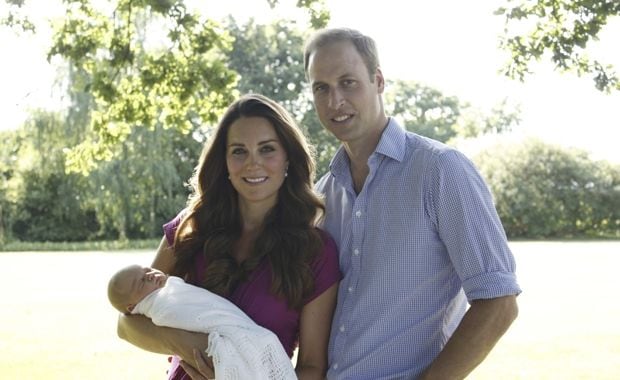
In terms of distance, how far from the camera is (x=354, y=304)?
2.79m

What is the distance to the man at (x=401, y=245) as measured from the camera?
2.56 m

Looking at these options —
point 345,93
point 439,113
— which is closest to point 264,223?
point 345,93

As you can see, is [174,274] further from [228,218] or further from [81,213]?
[81,213]

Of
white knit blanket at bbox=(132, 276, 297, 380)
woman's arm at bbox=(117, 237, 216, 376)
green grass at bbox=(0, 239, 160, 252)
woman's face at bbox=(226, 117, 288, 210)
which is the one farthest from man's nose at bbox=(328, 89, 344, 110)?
green grass at bbox=(0, 239, 160, 252)

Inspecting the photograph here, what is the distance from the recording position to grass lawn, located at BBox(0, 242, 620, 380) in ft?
30.3

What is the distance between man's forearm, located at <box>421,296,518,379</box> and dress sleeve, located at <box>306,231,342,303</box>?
0.53 m

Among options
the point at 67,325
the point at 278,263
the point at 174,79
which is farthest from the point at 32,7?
the point at 278,263

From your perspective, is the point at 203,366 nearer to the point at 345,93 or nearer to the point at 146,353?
the point at 345,93

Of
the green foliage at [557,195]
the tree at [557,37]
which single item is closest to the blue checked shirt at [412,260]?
the tree at [557,37]

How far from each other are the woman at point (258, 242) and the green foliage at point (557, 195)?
1399 inches

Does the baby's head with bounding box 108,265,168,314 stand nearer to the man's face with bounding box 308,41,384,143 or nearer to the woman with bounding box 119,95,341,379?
the woman with bounding box 119,95,341,379

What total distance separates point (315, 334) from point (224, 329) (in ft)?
1.12

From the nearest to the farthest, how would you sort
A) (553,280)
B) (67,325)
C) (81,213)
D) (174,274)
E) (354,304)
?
1. (354,304)
2. (174,274)
3. (67,325)
4. (553,280)
5. (81,213)

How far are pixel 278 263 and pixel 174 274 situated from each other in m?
0.51
